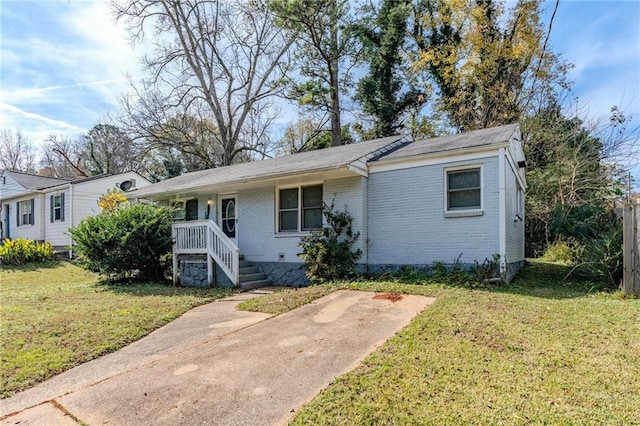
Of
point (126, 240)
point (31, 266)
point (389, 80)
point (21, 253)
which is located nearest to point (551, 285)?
point (126, 240)

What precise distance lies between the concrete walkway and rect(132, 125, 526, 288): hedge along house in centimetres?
319

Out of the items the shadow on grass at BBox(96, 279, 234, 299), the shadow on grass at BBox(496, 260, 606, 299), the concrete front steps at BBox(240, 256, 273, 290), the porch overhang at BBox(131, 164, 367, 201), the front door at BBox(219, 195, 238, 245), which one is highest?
the porch overhang at BBox(131, 164, 367, 201)

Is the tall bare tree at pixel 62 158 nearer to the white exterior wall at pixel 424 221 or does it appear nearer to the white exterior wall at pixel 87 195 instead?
the white exterior wall at pixel 87 195

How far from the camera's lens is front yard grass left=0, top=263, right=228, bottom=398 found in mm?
4289

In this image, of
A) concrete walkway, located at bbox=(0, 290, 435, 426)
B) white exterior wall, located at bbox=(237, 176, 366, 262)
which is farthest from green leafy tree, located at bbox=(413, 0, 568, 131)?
concrete walkway, located at bbox=(0, 290, 435, 426)

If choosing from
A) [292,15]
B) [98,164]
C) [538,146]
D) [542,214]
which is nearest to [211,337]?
[542,214]

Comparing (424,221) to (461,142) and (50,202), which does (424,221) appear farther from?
(50,202)

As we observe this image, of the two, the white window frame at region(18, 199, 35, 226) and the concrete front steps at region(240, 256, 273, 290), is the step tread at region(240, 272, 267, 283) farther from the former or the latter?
the white window frame at region(18, 199, 35, 226)

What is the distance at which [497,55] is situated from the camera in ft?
64.5

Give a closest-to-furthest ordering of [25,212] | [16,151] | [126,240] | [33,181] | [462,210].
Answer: [462,210]
[126,240]
[25,212]
[33,181]
[16,151]

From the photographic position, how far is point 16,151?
34.5 meters

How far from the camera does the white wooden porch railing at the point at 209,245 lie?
9820 millimetres

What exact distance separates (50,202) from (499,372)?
75.5ft

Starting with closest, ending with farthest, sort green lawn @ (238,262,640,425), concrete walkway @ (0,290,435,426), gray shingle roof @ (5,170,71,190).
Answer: green lawn @ (238,262,640,425) → concrete walkway @ (0,290,435,426) → gray shingle roof @ (5,170,71,190)
